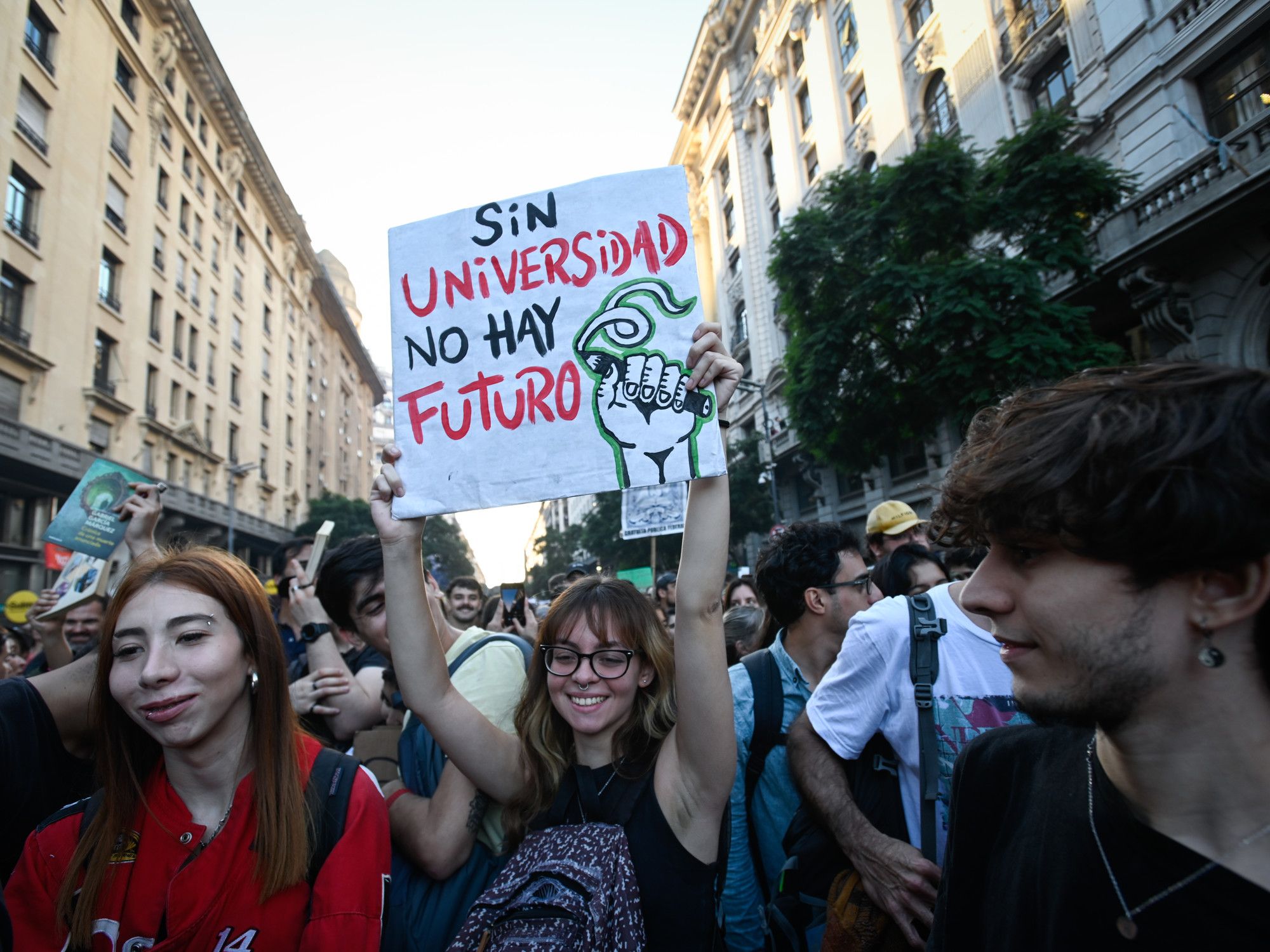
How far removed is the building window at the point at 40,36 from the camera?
2003 cm

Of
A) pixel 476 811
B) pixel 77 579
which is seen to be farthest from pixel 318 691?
pixel 77 579

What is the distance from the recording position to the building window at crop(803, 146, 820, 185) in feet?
82.0

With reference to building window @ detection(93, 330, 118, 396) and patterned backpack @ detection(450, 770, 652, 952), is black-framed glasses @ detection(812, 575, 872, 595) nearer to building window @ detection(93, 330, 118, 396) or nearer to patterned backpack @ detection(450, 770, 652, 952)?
patterned backpack @ detection(450, 770, 652, 952)

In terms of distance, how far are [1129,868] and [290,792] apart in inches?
69.3

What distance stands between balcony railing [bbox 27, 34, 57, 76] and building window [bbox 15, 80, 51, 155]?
99cm

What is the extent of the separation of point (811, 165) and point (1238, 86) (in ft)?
50.0

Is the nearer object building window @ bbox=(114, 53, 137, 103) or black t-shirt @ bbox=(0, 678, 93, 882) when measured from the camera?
black t-shirt @ bbox=(0, 678, 93, 882)

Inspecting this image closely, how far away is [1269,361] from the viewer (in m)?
11.1

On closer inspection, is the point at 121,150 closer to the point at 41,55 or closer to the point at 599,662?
the point at 41,55

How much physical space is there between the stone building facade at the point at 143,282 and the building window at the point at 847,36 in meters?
22.7

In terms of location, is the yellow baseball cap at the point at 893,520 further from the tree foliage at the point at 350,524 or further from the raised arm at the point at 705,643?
the tree foliage at the point at 350,524

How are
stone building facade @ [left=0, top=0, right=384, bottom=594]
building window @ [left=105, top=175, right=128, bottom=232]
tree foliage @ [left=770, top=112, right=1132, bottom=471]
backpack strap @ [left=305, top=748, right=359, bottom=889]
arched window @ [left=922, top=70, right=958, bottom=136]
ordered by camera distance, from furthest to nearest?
building window @ [left=105, top=175, right=128, bottom=232], stone building facade @ [left=0, top=0, right=384, bottom=594], arched window @ [left=922, top=70, right=958, bottom=136], tree foliage @ [left=770, top=112, right=1132, bottom=471], backpack strap @ [left=305, top=748, right=359, bottom=889]

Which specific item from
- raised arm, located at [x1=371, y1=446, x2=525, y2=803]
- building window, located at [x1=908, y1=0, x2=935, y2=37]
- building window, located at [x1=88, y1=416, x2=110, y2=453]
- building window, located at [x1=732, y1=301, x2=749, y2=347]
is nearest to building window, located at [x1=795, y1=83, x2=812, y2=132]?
building window, located at [x1=908, y1=0, x2=935, y2=37]

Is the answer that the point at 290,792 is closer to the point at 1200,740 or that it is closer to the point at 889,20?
the point at 1200,740
